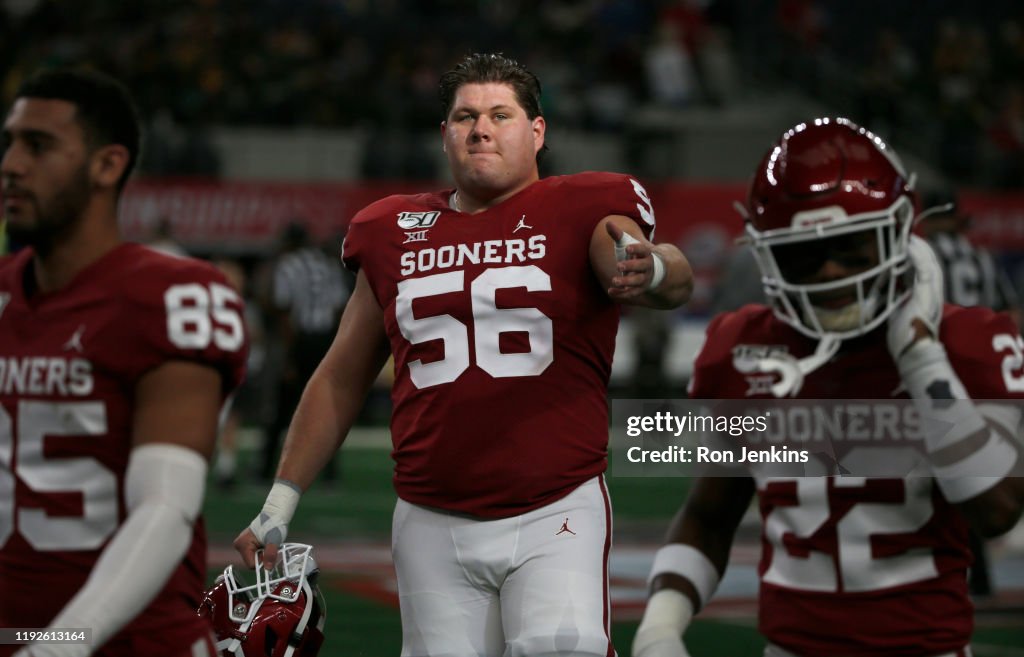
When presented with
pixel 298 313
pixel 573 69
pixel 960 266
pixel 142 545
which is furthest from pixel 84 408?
pixel 573 69

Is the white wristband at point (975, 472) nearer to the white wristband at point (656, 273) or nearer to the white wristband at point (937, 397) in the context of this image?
the white wristband at point (937, 397)

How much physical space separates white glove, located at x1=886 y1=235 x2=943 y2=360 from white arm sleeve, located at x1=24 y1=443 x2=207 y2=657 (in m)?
1.33

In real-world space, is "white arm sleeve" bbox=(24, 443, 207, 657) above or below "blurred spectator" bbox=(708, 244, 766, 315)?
below

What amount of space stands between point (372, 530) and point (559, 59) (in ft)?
33.4

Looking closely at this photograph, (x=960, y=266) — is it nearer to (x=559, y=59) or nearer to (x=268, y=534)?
(x=268, y=534)

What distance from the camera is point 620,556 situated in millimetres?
7430

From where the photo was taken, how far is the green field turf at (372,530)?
5438mm

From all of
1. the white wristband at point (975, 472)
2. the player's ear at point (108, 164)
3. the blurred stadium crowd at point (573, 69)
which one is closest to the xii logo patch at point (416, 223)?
the player's ear at point (108, 164)

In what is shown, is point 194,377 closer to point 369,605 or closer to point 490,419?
point 490,419

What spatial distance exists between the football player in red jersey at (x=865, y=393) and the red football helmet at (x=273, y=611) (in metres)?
0.70

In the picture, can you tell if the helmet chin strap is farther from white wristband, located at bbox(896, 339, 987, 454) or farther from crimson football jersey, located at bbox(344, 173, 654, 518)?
crimson football jersey, located at bbox(344, 173, 654, 518)

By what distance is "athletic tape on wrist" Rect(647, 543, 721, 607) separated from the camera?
3.07 meters

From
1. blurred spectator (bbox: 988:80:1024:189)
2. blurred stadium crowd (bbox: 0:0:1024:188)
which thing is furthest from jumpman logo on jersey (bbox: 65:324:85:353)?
blurred spectator (bbox: 988:80:1024:189)

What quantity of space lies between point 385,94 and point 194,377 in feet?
44.5
